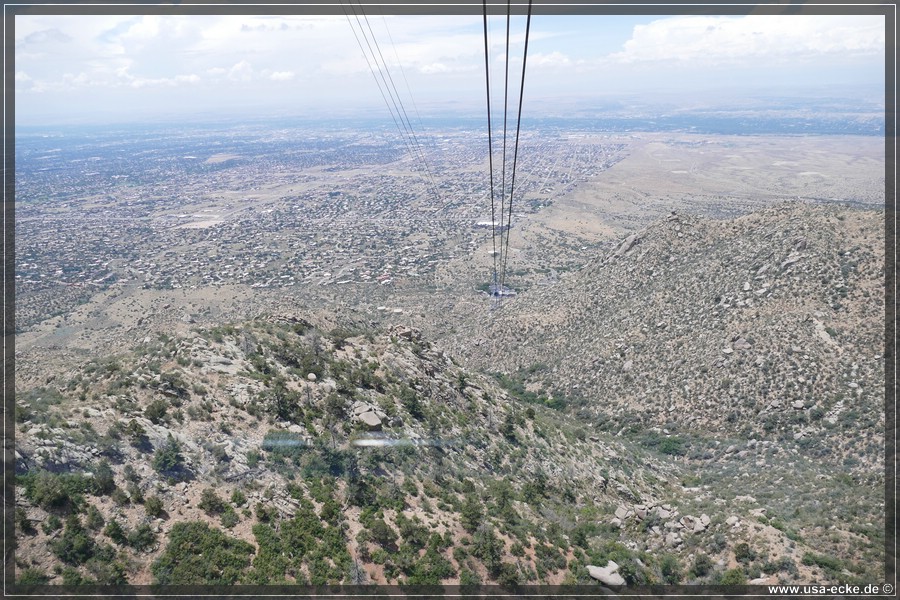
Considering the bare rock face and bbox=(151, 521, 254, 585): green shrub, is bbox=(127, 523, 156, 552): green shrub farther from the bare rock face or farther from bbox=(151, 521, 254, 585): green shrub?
the bare rock face

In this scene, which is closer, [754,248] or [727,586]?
[727,586]

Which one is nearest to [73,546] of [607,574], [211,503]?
[211,503]

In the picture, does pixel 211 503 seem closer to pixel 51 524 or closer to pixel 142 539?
pixel 142 539

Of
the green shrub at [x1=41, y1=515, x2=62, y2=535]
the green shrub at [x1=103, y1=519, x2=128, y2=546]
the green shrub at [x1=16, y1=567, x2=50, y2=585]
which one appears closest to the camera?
the green shrub at [x1=16, y1=567, x2=50, y2=585]

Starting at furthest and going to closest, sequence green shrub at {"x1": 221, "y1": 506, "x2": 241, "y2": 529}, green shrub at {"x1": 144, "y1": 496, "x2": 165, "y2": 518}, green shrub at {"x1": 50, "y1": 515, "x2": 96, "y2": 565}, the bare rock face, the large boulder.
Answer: the large boulder → the bare rock face → green shrub at {"x1": 221, "y1": 506, "x2": 241, "y2": 529} → green shrub at {"x1": 144, "y1": 496, "x2": 165, "y2": 518} → green shrub at {"x1": 50, "y1": 515, "x2": 96, "y2": 565}

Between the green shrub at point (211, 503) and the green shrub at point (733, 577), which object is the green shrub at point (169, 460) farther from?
the green shrub at point (733, 577)

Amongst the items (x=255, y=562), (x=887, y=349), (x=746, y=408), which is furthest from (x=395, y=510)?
(x=887, y=349)

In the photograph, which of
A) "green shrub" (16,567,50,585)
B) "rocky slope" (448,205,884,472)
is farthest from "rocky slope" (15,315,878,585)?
"rocky slope" (448,205,884,472)

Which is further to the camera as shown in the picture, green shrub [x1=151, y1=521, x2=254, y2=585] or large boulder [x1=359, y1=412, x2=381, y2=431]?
large boulder [x1=359, y1=412, x2=381, y2=431]

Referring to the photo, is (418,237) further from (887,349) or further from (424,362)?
(887,349)
